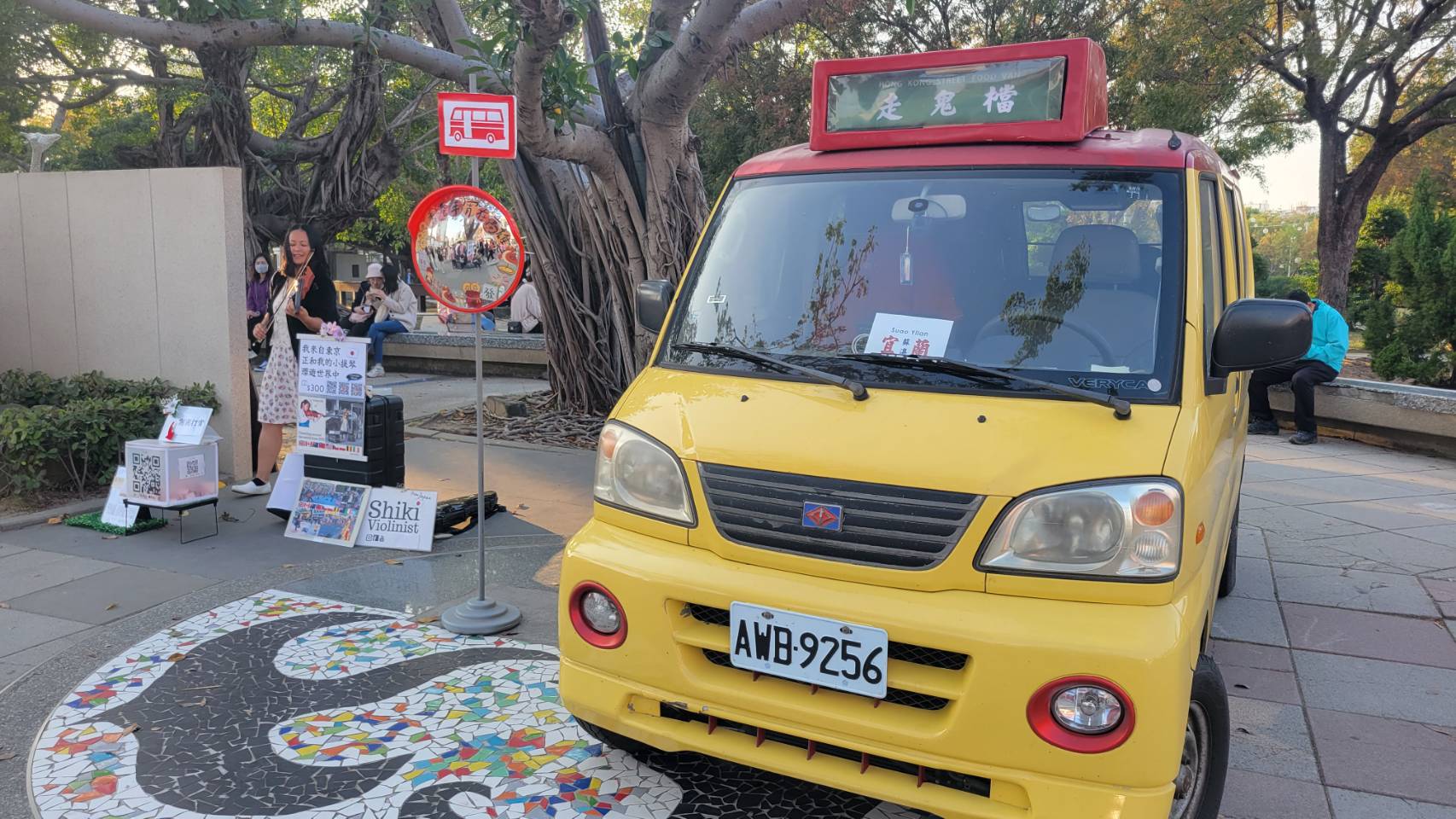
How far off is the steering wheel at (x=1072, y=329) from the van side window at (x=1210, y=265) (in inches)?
10.7

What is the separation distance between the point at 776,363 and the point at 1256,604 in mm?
3407

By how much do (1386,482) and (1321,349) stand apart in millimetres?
2218

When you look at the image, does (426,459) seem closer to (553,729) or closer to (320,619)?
(320,619)

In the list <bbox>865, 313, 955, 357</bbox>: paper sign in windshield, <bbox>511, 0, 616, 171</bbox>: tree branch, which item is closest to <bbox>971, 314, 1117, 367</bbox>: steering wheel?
<bbox>865, 313, 955, 357</bbox>: paper sign in windshield

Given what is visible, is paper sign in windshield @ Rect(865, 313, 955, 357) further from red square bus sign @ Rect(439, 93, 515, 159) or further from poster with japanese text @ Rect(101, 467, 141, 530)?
poster with japanese text @ Rect(101, 467, 141, 530)

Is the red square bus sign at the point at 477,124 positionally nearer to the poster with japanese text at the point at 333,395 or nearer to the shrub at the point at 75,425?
the poster with japanese text at the point at 333,395


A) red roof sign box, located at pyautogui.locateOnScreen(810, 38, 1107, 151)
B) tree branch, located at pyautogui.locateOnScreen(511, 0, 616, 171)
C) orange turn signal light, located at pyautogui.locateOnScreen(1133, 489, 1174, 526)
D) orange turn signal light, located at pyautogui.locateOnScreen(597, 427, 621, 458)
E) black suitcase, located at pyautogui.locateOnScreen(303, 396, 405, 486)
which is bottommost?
black suitcase, located at pyautogui.locateOnScreen(303, 396, 405, 486)

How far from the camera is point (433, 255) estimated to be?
15.4 ft

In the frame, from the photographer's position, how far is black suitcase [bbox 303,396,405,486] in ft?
19.0

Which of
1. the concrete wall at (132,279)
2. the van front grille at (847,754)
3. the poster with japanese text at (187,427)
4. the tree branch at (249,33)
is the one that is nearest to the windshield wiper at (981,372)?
the van front grille at (847,754)

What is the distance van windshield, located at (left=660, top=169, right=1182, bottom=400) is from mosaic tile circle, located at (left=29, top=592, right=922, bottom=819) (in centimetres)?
136

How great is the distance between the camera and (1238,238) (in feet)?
13.4

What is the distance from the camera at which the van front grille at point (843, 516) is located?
2.46m

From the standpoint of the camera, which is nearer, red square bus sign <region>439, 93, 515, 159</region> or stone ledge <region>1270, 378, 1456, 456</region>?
red square bus sign <region>439, 93, 515, 159</region>
